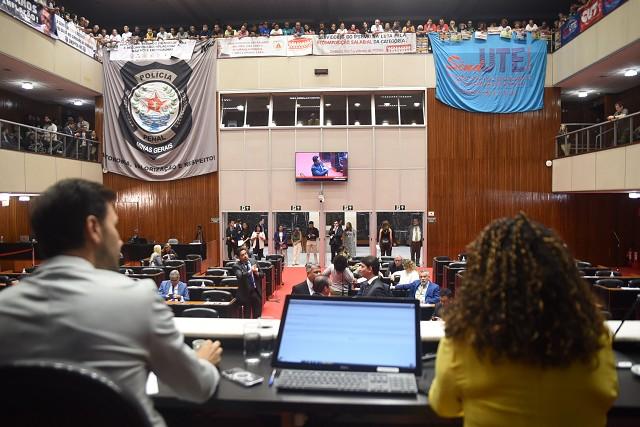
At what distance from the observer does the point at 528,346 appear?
136 centimetres

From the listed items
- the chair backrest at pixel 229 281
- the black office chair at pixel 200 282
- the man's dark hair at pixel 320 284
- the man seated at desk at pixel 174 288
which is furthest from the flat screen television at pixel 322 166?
the man's dark hair at pixel 320 284

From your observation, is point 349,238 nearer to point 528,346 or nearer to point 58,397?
point 528,346

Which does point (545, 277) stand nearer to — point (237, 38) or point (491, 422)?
point (491, 422)

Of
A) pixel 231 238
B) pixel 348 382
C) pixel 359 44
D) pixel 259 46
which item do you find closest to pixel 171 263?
pixel 231 238

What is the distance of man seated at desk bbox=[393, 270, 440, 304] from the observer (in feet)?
25.0

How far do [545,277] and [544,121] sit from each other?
16.8 m

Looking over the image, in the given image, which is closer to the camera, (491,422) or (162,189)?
(491,422)

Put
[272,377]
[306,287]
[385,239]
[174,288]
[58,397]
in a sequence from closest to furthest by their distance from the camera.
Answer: [58,397], [272,377], [306,287], [174,288], [385,239]

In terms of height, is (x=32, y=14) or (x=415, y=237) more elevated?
(x=32, y=14)

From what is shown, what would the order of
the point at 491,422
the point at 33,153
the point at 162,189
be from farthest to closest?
the point at 162,189, the point at 33,153, the point at 491,422

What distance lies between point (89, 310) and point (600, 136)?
48.9 ft

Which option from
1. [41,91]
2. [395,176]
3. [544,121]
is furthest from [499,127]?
[41,91]

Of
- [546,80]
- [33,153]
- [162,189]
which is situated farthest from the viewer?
[162,189]

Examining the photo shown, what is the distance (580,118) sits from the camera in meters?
18.9
